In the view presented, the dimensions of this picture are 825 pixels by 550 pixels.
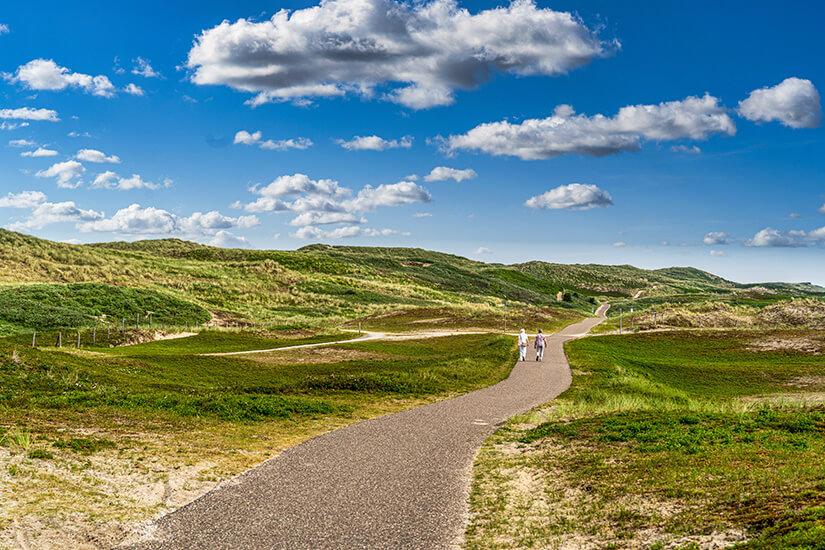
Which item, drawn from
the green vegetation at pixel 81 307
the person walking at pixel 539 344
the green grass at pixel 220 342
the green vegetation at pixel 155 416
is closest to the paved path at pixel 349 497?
the green vegetation at pixel 155 416

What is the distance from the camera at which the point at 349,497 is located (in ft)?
37.5

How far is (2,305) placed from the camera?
175 ft

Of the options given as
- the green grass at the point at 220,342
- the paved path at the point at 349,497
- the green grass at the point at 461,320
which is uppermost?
the green grass at the point at 461,320

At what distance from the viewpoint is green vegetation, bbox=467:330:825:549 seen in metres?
8.48

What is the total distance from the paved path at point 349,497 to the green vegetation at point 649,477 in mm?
777

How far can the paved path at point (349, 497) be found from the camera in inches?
372


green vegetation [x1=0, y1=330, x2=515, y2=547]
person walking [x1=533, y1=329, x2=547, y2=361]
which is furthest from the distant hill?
person walking [x1=533, y1=329, x2=547, y2=361]

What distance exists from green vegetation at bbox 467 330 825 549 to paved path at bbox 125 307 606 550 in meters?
0.78

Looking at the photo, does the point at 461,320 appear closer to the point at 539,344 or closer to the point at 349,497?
the point at 539,344

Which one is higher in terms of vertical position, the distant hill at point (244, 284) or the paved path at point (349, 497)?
the distant hill at point (244, 284)

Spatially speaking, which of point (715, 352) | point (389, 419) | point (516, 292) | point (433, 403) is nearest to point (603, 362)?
point (715, 352)

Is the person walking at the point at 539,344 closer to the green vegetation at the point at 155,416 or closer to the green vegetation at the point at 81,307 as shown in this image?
the green vegetation at the point at 155,416

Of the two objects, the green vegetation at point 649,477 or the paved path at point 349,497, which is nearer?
the green vegetation at point 649,477

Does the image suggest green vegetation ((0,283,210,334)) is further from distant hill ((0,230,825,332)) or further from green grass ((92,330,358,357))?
green grass ((92,330,358,357))
